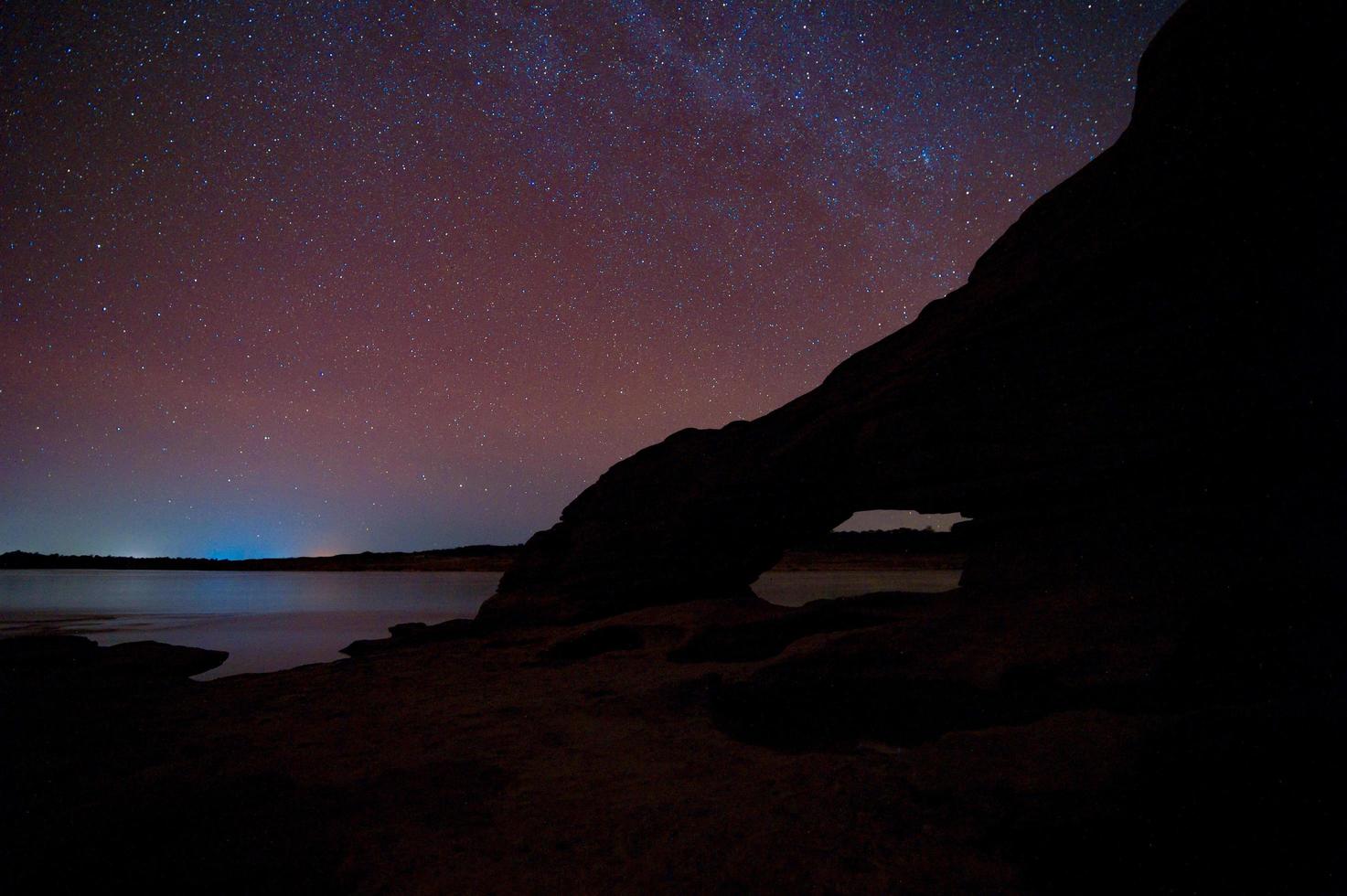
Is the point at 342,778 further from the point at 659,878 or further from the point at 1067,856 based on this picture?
the point at 1067,856

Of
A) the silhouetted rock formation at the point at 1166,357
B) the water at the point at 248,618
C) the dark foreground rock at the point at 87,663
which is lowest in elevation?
the water at the point at 248,618

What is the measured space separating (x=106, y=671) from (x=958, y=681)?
17.4 meters

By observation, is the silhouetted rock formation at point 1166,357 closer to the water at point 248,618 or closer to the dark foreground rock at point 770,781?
the dark foreground rock at point 770,781

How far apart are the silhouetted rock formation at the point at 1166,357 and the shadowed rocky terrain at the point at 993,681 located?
47mm

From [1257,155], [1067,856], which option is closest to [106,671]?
[1067,856]

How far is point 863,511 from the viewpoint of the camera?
49.5 feet

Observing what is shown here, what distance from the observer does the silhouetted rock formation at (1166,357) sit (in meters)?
8.38

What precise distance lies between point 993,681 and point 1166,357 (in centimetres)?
560

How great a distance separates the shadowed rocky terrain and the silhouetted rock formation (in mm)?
47

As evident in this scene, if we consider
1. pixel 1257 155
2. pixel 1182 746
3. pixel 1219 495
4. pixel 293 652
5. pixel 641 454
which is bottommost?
pixel 293 652

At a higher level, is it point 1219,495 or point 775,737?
point 1219,495

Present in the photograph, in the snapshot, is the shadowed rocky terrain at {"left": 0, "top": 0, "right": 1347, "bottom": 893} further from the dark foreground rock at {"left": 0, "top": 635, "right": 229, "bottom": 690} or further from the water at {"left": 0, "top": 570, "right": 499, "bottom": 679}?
the water at {"left": 0, "top": 570, "right": 499, "bottom": 679}

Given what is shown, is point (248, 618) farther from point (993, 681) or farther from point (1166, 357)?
point (1166, 357)

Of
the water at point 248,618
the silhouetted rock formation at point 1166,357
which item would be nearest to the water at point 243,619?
the water at point 248,618
